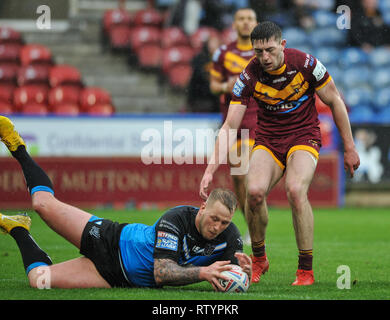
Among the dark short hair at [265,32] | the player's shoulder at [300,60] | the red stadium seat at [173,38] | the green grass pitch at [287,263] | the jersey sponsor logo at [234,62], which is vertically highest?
the red stadium seat at [173,38]

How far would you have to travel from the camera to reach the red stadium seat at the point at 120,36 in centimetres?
1830

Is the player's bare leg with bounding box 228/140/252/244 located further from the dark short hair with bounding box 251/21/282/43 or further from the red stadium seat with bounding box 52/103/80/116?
the red stadium seat with bounding box 52/103/80/116

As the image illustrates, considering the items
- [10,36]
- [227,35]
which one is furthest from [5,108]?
[227,35]

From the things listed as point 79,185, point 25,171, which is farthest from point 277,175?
point 79,185

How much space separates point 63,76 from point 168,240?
11619mm

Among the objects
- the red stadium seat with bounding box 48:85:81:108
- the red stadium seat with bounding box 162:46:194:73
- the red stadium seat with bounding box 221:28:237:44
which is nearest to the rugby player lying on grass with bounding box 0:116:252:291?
the red stadium seat with bounding box 48:85:81:108

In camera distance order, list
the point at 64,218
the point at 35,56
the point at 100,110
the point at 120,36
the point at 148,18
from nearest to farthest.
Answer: the point at 64,218, the point at 100,110, the point at 35,56, the point at 120,36, the point at 148,18

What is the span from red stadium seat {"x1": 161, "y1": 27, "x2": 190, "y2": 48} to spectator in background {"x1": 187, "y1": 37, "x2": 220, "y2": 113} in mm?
2070

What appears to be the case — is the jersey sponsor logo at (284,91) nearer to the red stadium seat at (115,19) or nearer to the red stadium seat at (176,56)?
the red stadium seat at (176,56)

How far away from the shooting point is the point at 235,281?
5496 mm

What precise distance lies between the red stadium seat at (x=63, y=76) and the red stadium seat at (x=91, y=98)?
1.04 feet

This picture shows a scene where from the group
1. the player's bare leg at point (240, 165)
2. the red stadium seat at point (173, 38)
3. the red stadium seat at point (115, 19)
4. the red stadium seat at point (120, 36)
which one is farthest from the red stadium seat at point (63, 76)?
the player's bare leg at point (240, 165)

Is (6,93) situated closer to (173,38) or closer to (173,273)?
(173,38)

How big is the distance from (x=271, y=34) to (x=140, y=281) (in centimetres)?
224
